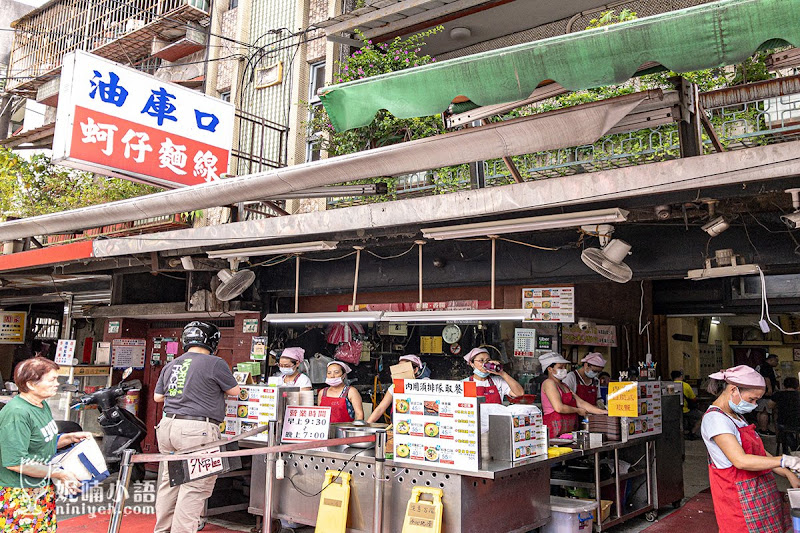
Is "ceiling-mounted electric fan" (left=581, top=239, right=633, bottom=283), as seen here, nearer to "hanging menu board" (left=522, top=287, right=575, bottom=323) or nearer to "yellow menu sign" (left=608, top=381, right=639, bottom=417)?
"yellow menu sign" (left=608, top=381, right=639, bottom=417)

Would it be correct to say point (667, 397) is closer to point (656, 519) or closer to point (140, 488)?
point (656, 519)

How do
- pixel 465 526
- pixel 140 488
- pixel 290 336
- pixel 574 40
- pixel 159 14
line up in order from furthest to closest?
pixel 159 14 < pixel 290 336 < pixel 140 488 < pixel 465 526 < pixel 574 40

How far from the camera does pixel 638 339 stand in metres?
11.6

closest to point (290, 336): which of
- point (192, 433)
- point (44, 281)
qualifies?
point (192, 433)

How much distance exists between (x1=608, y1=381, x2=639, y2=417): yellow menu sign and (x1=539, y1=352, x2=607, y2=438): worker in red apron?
20.6 inches

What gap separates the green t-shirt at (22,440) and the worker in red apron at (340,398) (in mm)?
3639

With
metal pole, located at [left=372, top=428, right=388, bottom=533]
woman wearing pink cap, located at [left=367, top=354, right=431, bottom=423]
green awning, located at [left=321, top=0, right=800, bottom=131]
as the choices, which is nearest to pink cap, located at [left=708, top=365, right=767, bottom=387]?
green awning, located at [left=321, top=0, right=800, bottom=131]

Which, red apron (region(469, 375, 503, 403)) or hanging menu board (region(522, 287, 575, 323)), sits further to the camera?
hanging menu board (region(522, 287, 575, 323))

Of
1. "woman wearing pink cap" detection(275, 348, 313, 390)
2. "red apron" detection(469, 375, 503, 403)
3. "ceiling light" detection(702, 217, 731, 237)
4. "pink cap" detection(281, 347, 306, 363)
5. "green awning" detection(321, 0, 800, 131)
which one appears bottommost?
"red apron" detection(469, 375, 503, 403)

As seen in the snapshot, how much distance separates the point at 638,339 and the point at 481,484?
276 inches

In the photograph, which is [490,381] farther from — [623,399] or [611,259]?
[611,259]

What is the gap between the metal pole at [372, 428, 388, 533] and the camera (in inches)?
227

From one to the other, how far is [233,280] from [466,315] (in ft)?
11.5

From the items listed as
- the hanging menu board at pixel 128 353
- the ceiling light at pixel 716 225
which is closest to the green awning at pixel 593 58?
the ceiling light at pixel 716 225
